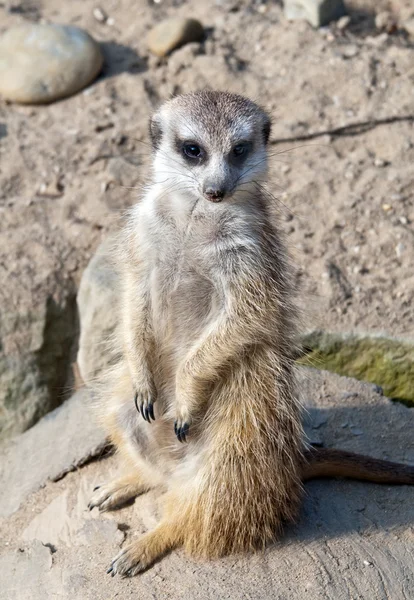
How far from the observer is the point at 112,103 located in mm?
4809

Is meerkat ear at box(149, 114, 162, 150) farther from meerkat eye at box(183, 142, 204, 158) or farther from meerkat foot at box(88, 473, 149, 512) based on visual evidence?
meerkat foot at box(88, 473, 149, 512)

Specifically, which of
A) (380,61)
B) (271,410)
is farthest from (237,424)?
(380,61)

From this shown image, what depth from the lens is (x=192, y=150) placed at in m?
2.60

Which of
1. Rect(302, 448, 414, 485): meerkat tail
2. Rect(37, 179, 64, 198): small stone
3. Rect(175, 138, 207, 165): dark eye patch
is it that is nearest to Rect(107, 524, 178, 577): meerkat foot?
Rect(302, 448, 414, 485): meerkat tail

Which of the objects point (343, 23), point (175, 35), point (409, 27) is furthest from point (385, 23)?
point (175, 35)

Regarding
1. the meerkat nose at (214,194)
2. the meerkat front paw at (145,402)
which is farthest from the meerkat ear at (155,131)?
the meerkat front paw at (145,402)

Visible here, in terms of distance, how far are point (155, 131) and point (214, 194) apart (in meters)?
0.48

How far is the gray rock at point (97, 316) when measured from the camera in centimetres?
366

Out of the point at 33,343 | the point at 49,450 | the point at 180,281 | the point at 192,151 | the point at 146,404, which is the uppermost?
the point at 192,151

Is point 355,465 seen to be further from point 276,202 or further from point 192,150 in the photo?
point 192,150

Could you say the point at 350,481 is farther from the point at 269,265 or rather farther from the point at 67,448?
the point at 67,448

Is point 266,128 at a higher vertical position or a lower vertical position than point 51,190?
higher

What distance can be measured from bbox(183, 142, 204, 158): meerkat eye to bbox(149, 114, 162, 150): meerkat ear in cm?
20

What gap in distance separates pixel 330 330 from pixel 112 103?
212cm
